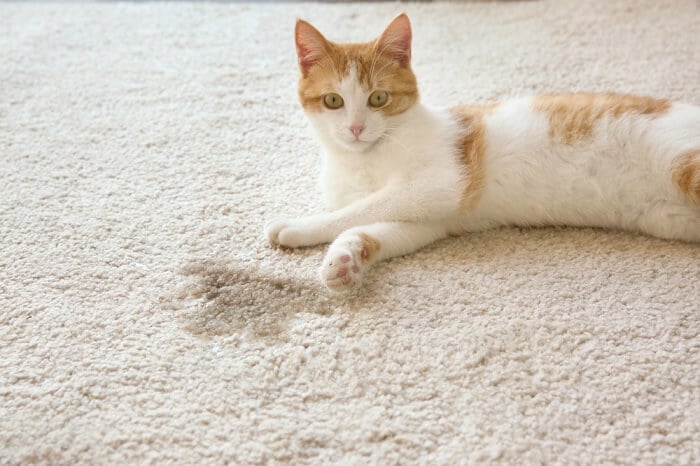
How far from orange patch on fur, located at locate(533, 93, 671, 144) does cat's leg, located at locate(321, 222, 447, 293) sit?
34cm

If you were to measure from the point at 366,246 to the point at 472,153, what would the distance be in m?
0.33

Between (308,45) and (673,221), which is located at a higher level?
(308,45)

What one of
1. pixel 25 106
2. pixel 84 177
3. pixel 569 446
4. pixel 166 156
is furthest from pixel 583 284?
pixel 25 106

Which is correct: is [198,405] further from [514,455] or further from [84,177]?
[84,177]

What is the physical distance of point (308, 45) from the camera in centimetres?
145

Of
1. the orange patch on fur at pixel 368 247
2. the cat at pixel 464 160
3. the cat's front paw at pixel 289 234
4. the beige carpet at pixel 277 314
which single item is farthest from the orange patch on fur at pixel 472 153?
the cat's front paw at pixel 289 234

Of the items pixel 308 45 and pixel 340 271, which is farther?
pixel 308 45

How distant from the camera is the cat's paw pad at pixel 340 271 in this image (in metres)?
1.26

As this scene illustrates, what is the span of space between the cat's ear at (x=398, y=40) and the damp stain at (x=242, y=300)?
0.53m

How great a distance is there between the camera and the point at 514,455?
3.18 ft

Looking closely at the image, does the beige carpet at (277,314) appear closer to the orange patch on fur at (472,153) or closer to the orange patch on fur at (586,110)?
the orange patch on fur at (472,153)

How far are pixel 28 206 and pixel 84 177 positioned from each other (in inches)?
6.8

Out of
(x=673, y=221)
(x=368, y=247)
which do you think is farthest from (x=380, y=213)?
(x=673, y=221)

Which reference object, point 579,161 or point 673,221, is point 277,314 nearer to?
point 579,161
